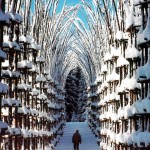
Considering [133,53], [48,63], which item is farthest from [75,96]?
[133,53]

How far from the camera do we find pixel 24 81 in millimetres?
35188

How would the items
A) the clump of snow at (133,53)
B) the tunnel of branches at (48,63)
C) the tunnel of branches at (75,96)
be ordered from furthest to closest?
the tunnel of branches at (75,96), the clump of snow at (133,53), the tunnel of branches at (48,63)

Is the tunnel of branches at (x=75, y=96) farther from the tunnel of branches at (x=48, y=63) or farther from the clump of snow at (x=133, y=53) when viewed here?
the clump of snow at (x=133, y=53)

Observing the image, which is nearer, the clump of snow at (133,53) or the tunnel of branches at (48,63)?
the tunnel of branches at (48,63)

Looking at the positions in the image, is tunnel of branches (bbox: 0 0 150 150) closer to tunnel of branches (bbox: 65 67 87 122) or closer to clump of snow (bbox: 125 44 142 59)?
clump of snow (bbox: 125 44 142 59)

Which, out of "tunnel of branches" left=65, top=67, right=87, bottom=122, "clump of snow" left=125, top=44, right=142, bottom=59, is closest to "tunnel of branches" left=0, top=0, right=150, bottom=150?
"clump of snow" left=125, top=44, right=142, bottom=59

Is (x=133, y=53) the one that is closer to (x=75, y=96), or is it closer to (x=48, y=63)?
(x=48, y=63)

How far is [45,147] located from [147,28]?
29.7 m

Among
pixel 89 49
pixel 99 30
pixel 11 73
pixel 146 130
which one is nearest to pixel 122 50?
pixel 11 73

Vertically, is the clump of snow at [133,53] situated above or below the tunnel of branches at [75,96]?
below

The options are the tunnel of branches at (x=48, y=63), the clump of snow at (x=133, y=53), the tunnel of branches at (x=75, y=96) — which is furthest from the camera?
the tunnel of branches at (x=75, y=96)

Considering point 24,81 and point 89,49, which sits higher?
point 89,49

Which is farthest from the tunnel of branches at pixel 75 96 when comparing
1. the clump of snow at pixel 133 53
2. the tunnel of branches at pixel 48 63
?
the clump of snow at pixel 133 53

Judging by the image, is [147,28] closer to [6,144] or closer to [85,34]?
[6,144]
